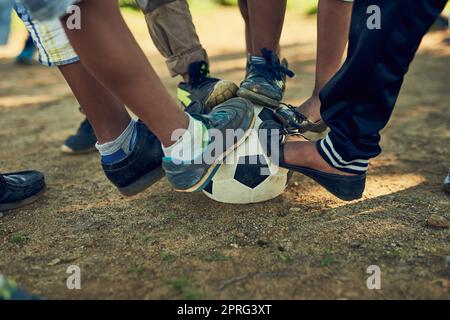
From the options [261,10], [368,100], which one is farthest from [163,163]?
[261,10]

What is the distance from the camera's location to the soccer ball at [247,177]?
6.89ft

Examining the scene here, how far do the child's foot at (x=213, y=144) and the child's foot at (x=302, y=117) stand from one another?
0.23 metres

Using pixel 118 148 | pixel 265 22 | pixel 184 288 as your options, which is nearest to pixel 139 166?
pixel 118 148

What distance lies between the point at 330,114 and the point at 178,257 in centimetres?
76

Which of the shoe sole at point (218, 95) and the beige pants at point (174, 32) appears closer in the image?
the shoe sole at point (218, 95)

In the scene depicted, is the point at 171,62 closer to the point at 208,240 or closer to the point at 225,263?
the point at 208,240

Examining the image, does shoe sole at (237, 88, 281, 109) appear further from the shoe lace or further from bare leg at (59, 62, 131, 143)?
bare leg at (59, 62, 131, 143)

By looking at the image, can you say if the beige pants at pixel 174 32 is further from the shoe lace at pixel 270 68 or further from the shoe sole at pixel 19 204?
the shoe sole at pixel 19 204

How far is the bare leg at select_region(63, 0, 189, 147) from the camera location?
1491 millimetres

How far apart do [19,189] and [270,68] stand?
129 cm

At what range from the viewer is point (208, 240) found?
1917 mm

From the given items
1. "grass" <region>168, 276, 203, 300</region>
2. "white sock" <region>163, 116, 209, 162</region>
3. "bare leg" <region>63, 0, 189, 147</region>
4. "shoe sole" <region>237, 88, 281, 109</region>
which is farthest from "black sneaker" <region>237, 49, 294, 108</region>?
"grass" <region>168, 276, 203, 300</region>

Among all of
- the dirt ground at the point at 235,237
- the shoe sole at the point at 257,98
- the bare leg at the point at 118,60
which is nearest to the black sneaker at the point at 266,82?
the shoe sole at the point at 257,98

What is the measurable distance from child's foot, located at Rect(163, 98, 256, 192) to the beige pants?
1.81 ft
